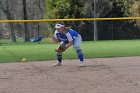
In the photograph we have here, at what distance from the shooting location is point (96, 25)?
125 ft

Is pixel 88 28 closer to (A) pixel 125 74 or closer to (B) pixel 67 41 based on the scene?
(B) pixel 67 41

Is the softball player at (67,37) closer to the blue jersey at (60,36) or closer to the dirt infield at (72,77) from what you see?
the blue jersey at (60,36)

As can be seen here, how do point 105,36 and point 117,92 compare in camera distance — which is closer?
point 117,92

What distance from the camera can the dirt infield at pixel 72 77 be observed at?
10133mm

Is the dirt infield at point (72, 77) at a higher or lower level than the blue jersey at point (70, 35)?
lower

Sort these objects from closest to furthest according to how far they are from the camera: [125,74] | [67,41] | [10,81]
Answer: [10,81]
[125,74]
[67,41]

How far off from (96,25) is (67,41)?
22830mm

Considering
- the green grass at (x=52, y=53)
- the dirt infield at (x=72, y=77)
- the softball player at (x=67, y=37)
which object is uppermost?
the softball player at (x=67, y=37)

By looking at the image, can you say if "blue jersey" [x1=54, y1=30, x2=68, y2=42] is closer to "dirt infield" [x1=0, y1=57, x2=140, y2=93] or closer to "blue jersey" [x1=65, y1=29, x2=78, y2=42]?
"blue jersey" [x1=65, y1=29, x2=78, y2=42]

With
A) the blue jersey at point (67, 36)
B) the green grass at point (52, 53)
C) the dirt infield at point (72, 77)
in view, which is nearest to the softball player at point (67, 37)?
the blue jersey at point (67, 36)

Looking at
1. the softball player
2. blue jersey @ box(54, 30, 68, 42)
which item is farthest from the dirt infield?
blue jersey @ box(54, 30, 68, 42)

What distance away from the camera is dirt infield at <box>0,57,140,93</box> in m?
10.1

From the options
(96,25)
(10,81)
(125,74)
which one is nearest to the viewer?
(10,81)

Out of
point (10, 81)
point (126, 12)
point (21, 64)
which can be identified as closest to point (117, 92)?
point (10, 81)
